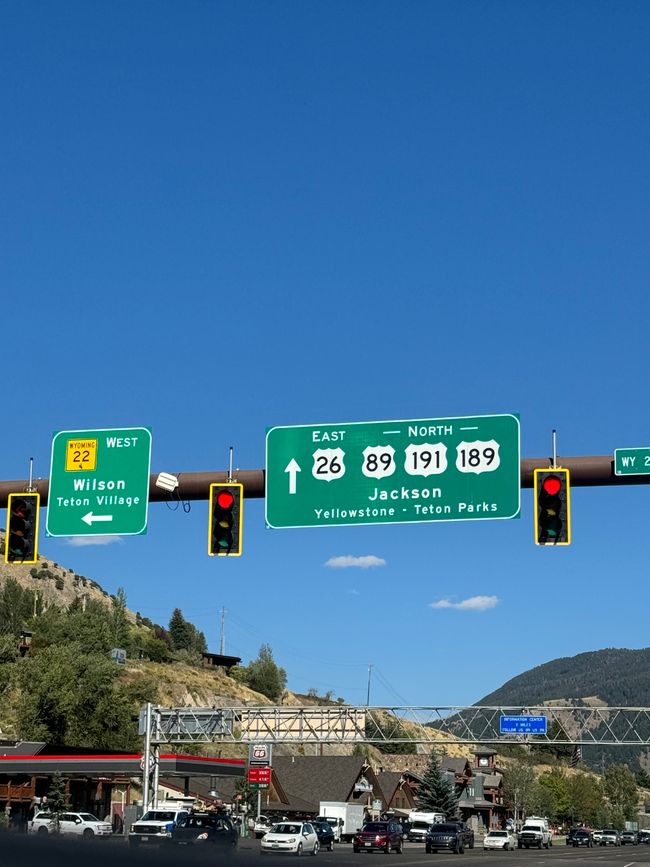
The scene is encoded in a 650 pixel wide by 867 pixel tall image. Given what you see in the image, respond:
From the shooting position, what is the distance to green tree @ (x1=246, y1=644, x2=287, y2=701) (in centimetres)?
18614

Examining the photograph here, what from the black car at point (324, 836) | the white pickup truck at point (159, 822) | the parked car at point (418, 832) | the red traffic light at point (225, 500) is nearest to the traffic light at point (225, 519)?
the red traffic light at point (225, 500)

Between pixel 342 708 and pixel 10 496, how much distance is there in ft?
149

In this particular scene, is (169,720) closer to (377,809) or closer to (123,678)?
(377,809)

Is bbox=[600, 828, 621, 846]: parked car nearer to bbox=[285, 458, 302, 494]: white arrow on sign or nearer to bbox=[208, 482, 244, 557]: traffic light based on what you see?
bbox=[285, 458, 302, 494]: white arrow on sign

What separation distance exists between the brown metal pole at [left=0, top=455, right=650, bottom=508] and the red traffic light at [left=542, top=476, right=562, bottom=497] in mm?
452

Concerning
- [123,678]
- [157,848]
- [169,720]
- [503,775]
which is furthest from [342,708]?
[503,775]

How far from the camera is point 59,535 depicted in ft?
81.4

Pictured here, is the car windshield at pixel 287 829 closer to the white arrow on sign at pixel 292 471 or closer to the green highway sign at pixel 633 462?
the white arrow on sign at pixel 292 471

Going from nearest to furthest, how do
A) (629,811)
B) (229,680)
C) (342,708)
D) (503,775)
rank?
(342,708) → (503,775) → (229,680) → (629,811)

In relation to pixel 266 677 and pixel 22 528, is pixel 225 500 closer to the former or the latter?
pixel 22 528

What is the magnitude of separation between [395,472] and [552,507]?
12.3 ft

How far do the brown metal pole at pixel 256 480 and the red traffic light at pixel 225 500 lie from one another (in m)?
0.49

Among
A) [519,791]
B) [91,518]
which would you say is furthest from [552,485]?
[519,791]

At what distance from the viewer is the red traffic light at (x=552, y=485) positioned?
826 inches
